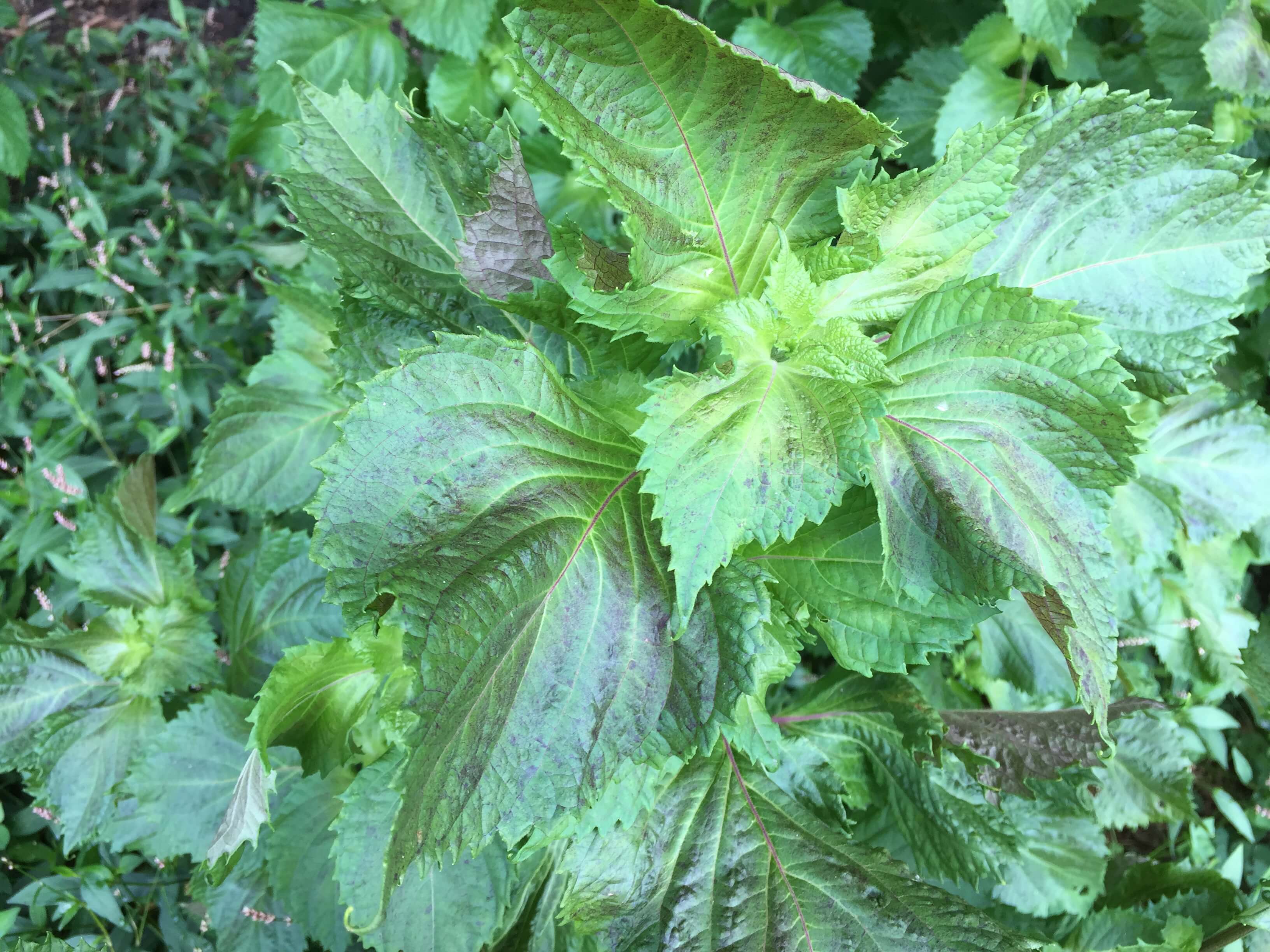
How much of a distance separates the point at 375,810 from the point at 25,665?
0.83 metres

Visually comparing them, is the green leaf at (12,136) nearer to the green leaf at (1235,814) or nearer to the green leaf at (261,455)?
the green leaf at (261,455)

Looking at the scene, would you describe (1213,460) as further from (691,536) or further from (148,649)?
(148,649)

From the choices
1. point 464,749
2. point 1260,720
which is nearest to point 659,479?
point 464,749

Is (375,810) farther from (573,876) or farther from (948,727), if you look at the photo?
(948,727)

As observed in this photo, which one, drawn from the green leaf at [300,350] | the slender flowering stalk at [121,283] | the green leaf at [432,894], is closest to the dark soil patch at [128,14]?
the slender flowering stalk at [121,283]

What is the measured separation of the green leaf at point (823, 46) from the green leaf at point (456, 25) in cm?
52

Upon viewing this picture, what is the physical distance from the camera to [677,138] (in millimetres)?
892

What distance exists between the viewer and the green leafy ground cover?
853mm

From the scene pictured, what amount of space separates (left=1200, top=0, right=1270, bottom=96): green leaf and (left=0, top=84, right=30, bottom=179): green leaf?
244 cm

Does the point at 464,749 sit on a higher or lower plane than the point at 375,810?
higher

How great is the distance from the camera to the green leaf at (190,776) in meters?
1.44

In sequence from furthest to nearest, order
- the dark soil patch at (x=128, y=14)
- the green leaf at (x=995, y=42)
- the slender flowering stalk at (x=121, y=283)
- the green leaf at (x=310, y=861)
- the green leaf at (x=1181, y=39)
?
the dark soil patch at (x=128, y=14), the slender flowering stalk at (x=121, y=283), the green leaf at (x=995, y=42), the green leaf at (x=1181, y=39), the green leaf at (x=310, y=861)

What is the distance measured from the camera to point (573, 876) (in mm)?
1104

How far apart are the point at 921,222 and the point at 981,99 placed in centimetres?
108
